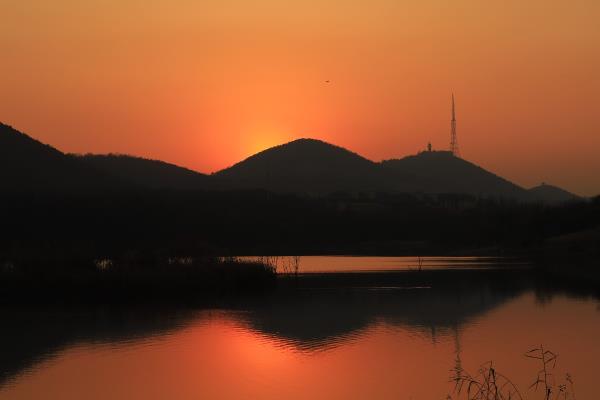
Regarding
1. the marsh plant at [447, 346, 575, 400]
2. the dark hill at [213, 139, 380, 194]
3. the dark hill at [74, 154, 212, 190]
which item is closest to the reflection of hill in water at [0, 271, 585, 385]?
the marsh plant at [447, 346, 575, 400]

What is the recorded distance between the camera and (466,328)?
26984 mm

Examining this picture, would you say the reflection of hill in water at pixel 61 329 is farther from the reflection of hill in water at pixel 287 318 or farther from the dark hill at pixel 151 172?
the dark hill at pixel 151 172

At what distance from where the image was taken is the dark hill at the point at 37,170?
97438mm

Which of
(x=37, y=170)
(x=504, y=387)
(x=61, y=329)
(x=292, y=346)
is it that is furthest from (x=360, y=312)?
(x=37, y=170)

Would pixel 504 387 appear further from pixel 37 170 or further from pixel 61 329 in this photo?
pixel 37 170

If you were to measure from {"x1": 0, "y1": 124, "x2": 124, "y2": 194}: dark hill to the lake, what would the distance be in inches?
2664

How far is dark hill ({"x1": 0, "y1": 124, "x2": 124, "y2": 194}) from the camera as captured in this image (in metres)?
97.4

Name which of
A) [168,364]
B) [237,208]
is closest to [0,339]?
[168,364]

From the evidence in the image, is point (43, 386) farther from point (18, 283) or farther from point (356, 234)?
point (356, 234)

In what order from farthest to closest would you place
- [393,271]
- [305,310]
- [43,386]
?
1. [393,271]
2. [305,310]
3. [43,386]

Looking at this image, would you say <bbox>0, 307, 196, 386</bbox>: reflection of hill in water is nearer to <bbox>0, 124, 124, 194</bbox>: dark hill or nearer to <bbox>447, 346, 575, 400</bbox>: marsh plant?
<bbox>447, 346, 575, 400</bbox>: marsh plant

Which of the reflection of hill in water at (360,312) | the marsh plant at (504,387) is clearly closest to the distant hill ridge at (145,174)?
the reflection of hill in water at (360,312)

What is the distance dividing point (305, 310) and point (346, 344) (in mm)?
7632

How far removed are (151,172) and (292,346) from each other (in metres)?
124
